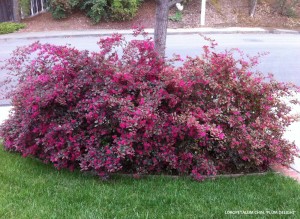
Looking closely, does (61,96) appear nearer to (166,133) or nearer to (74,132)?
(74,132)

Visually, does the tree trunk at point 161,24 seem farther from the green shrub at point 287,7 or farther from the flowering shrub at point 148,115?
the green shrub at point 287,7

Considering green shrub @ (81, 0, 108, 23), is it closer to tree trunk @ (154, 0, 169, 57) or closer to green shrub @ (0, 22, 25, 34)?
green shrub @ (0, 22, 25, 34)

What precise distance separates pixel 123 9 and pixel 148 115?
16695 mm

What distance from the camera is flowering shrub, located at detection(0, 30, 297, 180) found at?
165 inches

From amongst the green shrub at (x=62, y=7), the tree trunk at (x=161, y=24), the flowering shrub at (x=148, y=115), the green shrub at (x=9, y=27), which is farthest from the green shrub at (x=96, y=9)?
the flowering shrub at (x=148, y=115)

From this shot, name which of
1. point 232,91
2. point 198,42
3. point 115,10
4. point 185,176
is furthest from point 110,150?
point 115,10

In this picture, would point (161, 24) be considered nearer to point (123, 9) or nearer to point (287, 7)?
point (123, 9)

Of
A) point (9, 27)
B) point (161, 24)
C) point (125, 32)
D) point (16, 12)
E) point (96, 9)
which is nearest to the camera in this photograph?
point (161, 24)

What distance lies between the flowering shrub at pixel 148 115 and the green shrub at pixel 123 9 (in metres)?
15.4

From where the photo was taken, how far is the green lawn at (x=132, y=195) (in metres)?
3.63

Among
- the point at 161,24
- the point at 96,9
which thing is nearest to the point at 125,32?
the point at 96,9

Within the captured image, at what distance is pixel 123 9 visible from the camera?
→ 19828mm

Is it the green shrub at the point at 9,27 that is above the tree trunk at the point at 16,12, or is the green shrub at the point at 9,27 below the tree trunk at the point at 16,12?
below

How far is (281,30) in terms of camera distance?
766 inches
